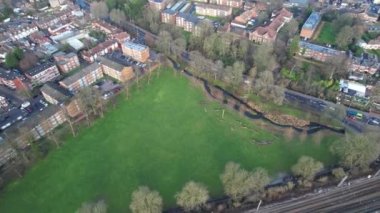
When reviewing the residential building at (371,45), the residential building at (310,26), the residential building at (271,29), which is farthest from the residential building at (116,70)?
the residential building at (371,45)

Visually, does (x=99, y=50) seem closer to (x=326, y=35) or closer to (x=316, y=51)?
(x=316, y=51)

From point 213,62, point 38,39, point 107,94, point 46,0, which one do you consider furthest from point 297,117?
point 46,0

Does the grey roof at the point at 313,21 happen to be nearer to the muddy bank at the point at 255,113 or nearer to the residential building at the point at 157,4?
the muddy bank at the point at 255,113

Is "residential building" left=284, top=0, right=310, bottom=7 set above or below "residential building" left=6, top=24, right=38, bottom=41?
above

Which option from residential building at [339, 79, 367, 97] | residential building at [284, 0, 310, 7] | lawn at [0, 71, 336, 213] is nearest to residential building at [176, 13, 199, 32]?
lawn at [0, 71, 336, 213]

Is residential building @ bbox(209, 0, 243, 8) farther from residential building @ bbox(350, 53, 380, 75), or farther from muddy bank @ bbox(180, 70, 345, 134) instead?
residential building @ bbox(350, 53, 380, 75)

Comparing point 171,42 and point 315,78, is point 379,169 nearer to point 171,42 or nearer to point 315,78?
point 315,78

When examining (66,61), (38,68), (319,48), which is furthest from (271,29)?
(38,68)
